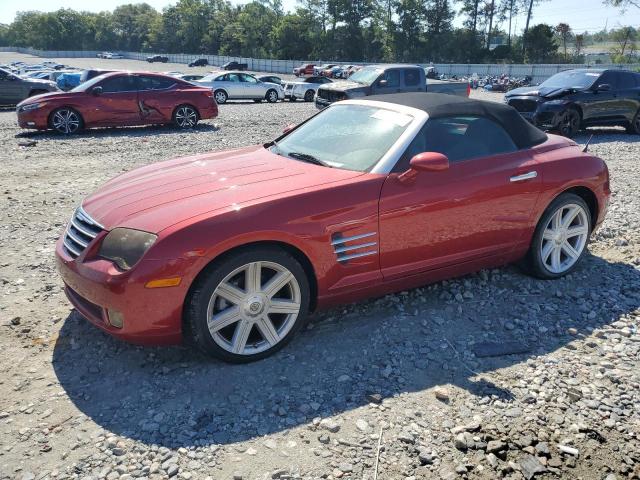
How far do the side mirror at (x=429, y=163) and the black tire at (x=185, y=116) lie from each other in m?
11.0

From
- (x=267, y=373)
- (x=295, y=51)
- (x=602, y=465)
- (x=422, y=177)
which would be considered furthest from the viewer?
(x=295, y=51)

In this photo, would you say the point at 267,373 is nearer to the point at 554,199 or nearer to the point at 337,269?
the point at 337,269

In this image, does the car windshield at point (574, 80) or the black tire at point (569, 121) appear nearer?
the black tire at point (569, 121)

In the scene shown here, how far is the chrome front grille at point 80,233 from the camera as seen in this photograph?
10.8 feet

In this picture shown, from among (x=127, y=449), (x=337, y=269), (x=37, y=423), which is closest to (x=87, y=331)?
(x=37, y=423)

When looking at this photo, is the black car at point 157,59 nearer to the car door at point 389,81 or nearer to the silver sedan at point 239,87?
the silver sedan at point 239,87

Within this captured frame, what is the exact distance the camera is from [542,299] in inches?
170

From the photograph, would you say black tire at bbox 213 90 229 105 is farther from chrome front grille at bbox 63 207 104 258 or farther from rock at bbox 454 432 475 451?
rock at bbox 454 432 475 451

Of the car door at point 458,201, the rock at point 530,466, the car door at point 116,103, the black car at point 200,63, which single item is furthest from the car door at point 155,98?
the black car at point 200,63

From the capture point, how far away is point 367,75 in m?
16.0

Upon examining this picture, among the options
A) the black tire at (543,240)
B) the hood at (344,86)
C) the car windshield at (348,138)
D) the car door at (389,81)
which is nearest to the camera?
the car windshield at (348,138)

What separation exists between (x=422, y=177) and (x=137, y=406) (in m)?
2.33

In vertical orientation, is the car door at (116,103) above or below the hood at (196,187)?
above

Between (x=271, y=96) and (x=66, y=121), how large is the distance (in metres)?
13.1
